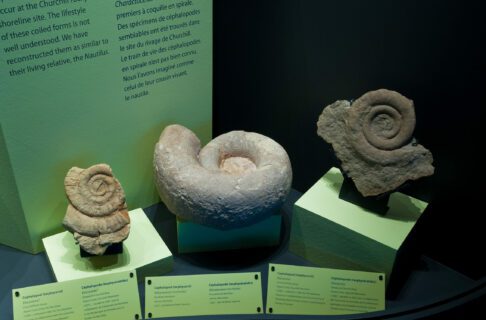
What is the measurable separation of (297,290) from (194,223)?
39 centimetres

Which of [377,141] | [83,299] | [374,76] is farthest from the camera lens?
[374,76]

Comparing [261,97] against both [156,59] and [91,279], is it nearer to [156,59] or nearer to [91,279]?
[156,59]

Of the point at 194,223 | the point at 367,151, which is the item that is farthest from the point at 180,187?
the point at 367,151

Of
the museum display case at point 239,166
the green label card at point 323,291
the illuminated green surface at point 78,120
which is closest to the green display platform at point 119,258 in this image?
the museum display case at point 239,166

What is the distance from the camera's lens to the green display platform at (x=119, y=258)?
150cm

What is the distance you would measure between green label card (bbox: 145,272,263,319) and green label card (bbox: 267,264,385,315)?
8 cm

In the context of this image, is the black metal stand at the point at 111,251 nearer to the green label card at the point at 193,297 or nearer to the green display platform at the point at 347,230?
the green label card at the point at 193,297

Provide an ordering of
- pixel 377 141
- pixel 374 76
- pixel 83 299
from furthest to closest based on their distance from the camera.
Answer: pixel 374 76 < pixel 377 141 < pixel 83 299

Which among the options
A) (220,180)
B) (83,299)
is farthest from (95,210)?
(220,180)

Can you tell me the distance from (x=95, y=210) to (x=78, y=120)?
29cm

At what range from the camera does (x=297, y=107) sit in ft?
6.06

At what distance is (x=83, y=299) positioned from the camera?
139cm

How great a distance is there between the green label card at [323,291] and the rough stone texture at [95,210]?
1.58 feet

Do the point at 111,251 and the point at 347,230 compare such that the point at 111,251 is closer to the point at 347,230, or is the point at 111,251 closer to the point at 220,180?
the point at 220,180
